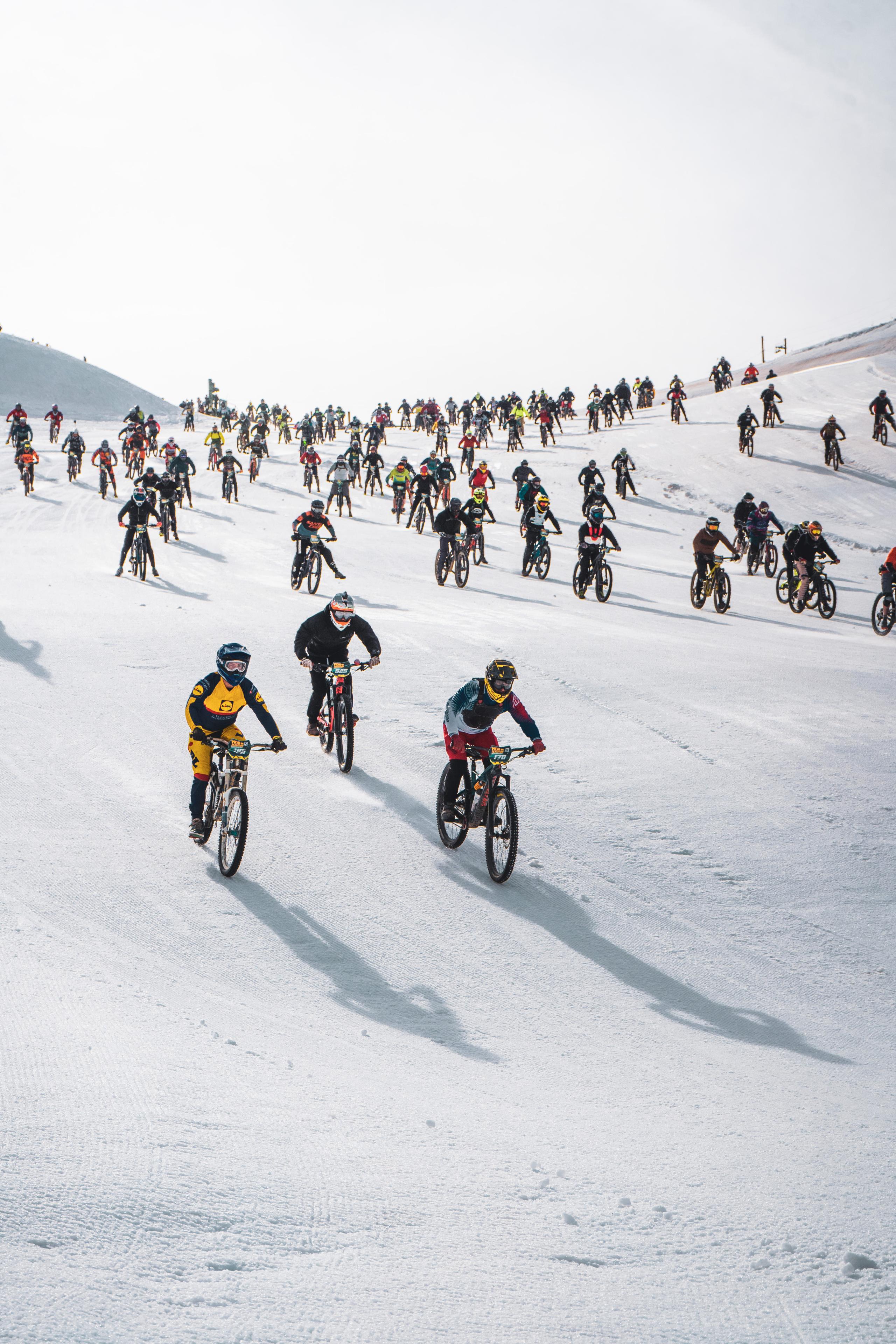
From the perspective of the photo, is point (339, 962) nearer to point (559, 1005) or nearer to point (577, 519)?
point (559, 1005)

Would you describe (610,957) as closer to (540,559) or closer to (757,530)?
(540,559)

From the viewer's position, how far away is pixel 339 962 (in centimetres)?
701

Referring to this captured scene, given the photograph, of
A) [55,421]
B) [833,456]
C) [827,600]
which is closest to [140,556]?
[827,600]

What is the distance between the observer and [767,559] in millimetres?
25594

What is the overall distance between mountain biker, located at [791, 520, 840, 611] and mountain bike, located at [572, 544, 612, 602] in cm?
373

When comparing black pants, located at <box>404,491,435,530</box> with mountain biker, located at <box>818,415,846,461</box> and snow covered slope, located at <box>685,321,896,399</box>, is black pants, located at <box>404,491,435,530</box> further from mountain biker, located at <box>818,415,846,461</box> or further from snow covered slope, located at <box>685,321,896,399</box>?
snow covered slope, located at <box>685,321,896,399</box>

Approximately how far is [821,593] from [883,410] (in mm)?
22823

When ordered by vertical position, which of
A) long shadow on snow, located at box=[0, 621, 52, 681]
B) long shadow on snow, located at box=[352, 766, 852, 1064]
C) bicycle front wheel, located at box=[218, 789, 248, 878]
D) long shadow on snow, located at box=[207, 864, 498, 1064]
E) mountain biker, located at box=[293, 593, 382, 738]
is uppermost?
mountain biker, located at box=[293, 593, 382, 738]

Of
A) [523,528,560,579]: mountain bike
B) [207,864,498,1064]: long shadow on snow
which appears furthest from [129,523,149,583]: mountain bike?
[207,864,498,1064]: long shadow on snow

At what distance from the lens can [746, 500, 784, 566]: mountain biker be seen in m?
25.0

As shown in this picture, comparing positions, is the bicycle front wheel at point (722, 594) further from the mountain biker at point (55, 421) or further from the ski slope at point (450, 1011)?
the mountain biker at point (55, 421)

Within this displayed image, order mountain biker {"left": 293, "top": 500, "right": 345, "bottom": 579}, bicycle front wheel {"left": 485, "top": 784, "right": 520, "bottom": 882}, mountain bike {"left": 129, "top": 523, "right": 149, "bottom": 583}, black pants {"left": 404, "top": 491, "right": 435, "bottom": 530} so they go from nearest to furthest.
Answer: bicycle front wheel {"left": 485, "top": 784, "right": 520, "bottom": 882}
mountain biker {"left": 293, "top": 500, "right": 345, "bottom": 579}
mountain bike {"left": 129, "top": 523, "right": 149, "bottom": 583}
black pants {"left": 404, "top": 491, "right": 435, "bottom": 530}

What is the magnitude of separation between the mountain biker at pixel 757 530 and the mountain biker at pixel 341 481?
11.7 metres

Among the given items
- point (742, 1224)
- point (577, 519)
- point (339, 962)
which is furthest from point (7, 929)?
point (577, 519)
